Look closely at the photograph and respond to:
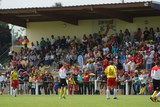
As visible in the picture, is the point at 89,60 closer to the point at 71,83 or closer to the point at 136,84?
the point at 71,83

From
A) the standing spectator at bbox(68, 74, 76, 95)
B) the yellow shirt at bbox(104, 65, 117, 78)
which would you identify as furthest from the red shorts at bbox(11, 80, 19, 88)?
the yellow shirt at bbox(104, 65, 117, 78)

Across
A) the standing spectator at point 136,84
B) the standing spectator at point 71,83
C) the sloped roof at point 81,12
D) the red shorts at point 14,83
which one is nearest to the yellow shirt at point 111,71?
the standing spectator at point 136,84

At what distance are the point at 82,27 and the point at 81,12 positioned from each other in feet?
11.0

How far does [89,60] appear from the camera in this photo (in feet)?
133

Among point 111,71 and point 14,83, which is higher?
point 111,71

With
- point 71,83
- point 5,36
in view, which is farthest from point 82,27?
point 5,36

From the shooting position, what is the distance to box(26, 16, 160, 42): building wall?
43812 mm

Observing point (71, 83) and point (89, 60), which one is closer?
point (71, 83)

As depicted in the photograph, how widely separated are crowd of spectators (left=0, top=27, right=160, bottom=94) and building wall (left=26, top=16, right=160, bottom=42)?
80 cm

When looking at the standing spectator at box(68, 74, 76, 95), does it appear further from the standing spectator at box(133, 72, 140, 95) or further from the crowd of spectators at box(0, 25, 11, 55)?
the crowd of spectators at box(0, 25, 11, 55)

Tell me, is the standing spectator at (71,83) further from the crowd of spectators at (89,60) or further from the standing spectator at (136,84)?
the standing spectator at (136,84)

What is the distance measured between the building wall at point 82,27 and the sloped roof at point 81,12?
39 cm

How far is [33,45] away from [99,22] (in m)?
5.87

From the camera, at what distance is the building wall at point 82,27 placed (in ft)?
144
